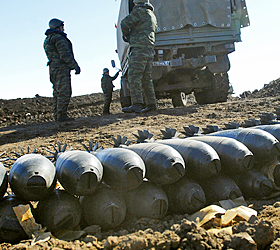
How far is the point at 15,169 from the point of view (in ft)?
5.77

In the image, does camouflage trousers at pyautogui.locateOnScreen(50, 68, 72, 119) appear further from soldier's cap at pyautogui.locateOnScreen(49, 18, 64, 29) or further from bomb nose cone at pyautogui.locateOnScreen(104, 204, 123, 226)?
bomb nose cone at pyautogui.locateOnScreen(104, 204, 123, 226)

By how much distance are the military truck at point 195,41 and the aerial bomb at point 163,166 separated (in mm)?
5054

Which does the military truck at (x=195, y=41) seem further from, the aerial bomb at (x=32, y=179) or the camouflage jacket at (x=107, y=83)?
the aerial bomb at (x=32, y=179)

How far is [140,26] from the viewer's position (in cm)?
568

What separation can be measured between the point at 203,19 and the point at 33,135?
5014mm

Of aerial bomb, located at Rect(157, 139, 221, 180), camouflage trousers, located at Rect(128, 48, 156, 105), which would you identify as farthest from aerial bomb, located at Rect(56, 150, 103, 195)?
camouflage trousers, located at Rect(128, 48, 156, 105)

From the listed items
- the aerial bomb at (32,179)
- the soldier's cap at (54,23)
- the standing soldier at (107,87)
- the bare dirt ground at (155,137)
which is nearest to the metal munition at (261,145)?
the bare dirt ground at (155,137)

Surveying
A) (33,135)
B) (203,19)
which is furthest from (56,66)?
(203,19)

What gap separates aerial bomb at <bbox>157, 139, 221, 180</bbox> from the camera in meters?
2.02

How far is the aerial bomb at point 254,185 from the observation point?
7.18ft

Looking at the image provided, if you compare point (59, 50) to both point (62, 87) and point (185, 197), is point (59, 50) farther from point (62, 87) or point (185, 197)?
point (185, 197)

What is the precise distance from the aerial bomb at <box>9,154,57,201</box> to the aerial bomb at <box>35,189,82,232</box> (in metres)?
0.06

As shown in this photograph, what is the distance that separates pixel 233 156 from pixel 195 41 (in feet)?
18.2

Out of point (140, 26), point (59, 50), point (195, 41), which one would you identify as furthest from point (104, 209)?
point (195, 41)
